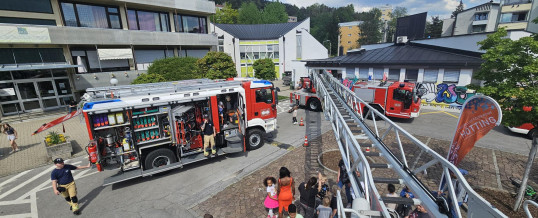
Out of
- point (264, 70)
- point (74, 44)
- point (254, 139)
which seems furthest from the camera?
point (264, 70)

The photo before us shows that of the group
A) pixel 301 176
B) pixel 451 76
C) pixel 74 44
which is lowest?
pixel 301 176

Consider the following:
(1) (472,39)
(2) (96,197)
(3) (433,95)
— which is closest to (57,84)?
(2) (96,197)

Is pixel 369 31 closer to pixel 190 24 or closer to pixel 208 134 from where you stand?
pixel 190 24

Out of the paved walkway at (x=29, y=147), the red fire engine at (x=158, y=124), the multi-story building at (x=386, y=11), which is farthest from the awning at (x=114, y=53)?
the multi-story building at (x=386, y=11)

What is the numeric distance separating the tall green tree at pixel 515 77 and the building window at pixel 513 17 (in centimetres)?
5040

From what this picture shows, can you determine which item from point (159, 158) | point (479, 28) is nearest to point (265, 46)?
point (159, 158)

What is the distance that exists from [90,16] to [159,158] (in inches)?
794

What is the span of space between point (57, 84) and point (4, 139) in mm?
8111

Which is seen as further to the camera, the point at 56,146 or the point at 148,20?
the point at 148,20

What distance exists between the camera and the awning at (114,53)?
21.5 meters

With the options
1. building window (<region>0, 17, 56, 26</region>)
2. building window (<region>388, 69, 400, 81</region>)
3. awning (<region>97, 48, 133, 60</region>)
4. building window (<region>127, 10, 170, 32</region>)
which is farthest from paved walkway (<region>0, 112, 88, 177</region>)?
building window (<region>388, 69, 400, 81</region>)

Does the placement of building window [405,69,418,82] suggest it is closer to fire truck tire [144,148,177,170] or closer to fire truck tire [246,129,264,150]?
fire truck tire [246,129,264,150]

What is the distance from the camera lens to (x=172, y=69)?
67.3ft

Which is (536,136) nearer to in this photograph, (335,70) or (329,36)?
(335,70)
